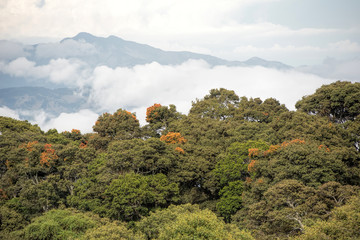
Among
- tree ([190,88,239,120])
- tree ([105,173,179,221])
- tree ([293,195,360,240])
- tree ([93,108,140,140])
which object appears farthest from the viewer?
tree ([190,88,239,120])

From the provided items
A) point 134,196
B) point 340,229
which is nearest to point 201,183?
point 134,196

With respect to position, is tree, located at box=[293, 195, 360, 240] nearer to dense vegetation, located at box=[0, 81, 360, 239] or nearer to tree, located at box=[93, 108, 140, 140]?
dense vegetation, located at box=[0, 81, 360, 239]

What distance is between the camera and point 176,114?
39.6 meters

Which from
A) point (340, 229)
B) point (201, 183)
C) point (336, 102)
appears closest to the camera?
point (340, 229)

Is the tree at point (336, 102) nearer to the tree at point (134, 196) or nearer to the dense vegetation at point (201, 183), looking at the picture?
the dense vegetation at point (201, 183)

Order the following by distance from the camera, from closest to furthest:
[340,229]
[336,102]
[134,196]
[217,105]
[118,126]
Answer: [340,229], [134,196], [336,102], [118,126], [217,105]

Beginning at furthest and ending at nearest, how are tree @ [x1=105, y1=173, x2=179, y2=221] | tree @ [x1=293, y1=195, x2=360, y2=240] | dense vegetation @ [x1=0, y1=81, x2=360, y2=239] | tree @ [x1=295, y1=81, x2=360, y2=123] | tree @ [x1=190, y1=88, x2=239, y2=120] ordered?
tree @ [x1=190, y1=88, x2=239, y2=120] < tree @ [x1=295, y1=81, x2=360, y2=123] < tree @ [x1=105, y1=173, x2=179, y2=221] < dense vegetation @ [x1=0, y1=81, x2=360, y2=239] < tree @ [x1=293, y1=195, x2=360, y2=240]

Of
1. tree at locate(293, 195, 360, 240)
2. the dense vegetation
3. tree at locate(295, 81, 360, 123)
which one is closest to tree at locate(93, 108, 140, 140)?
the dense vegetation

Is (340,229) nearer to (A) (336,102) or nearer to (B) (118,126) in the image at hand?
(A) (336,102)

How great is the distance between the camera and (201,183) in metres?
24.5

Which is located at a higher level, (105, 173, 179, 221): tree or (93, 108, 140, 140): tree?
(93, 108, 140, 140): tree

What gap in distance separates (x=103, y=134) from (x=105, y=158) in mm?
10047

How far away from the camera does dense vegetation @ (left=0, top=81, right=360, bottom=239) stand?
47.6 feet

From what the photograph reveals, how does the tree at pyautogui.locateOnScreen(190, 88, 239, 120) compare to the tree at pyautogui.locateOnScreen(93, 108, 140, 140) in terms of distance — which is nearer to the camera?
the tree at pyautogui.locateOnScreen(93, 108, 140, 140)
